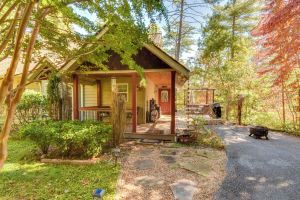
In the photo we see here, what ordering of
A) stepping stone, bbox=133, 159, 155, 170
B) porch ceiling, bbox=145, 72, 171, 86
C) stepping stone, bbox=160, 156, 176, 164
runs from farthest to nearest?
porch ceiling, bbox=145, 72, 171, 86 → stepping stone, bbox=160, 156, 176, 164 → stepping stone, bbox=133, 159, 155, 170

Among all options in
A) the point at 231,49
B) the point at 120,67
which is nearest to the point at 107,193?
the point at 120,67

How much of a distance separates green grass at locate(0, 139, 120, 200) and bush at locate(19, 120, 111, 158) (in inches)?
21.4

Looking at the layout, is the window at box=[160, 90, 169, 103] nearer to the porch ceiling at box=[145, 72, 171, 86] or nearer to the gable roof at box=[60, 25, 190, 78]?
the porch ceiling at box=[145, 72, 171, 86]

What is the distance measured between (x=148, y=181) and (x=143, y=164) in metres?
1.06

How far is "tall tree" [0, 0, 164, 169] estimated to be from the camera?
7.01ft

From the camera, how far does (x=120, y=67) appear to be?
8359 mm

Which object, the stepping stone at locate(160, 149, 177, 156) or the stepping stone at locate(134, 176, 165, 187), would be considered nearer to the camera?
the stepping stone at locate(134, 176, 165, 187)

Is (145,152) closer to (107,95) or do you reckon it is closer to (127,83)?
(127,83)

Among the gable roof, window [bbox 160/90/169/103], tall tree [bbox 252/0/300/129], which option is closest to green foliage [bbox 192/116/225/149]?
the gable roof

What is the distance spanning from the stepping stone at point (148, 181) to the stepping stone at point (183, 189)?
321 millimetres

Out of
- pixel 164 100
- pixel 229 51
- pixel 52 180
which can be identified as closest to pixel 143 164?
pixel 52 180

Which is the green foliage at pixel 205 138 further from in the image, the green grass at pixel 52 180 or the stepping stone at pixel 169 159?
the green grass at pixel 52 180

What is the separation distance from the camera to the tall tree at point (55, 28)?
214 cm

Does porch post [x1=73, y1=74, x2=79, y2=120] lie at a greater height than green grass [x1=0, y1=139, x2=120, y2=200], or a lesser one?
greater
